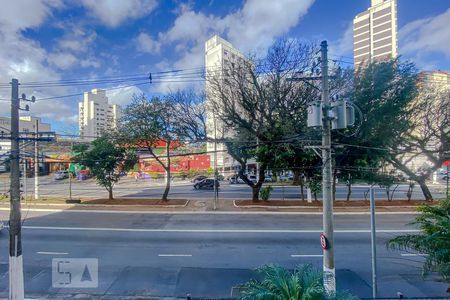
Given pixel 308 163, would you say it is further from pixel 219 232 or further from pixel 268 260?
pixel 268 260

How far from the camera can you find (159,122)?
75.2ft

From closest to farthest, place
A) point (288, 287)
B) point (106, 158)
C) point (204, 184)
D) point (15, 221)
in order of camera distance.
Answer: point (288, 287), point (15, 221), point (106, 158), point (204, 184)

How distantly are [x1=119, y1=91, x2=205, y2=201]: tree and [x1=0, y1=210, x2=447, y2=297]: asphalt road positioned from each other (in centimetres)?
638

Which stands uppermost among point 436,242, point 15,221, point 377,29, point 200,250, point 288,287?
point 377,29

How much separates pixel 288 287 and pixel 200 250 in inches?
302

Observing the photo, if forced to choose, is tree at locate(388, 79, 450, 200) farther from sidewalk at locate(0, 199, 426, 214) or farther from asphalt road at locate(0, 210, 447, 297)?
asphalt road at locate(0, 210, 447, 297)

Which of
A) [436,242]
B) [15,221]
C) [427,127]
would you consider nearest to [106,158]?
[15,221]

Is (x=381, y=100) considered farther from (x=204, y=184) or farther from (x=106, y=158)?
(x=204, y=184)

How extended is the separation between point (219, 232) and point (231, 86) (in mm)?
11180

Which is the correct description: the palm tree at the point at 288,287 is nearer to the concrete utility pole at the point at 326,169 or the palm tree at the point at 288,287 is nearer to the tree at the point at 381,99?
the concrete utility pole at the point at 326,169

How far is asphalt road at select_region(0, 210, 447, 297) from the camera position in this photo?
8.88m

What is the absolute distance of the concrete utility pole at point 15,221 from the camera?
752 centimetres

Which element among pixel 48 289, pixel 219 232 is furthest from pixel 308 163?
pixel 48 289

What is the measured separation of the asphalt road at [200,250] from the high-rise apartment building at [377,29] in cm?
11546
